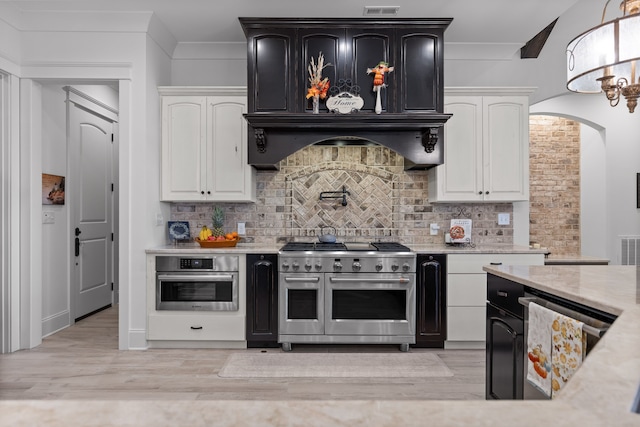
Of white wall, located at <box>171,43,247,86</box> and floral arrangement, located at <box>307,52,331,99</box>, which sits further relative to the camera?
white wall, located at <box>171,43,247,86</box>

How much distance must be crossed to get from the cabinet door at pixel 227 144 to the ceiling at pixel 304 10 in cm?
75

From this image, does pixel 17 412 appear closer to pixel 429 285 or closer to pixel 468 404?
pixel 468 404

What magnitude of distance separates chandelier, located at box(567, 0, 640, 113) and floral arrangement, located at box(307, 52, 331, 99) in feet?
6.97

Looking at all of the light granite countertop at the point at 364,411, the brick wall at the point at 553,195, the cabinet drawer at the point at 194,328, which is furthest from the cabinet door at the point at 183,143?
the brick wall at the point at 553,195

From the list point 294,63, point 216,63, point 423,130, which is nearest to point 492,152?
point 423,130

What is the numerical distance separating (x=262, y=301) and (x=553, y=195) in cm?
482

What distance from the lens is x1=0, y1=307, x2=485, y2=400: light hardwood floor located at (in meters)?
2.88

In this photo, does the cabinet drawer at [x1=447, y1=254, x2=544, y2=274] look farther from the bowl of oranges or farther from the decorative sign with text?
the bowl of oranges

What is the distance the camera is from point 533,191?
6.18 meters

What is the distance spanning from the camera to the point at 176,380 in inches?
123

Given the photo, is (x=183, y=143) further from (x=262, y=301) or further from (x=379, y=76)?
(x=379, y=76)

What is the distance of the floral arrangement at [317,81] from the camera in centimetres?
384

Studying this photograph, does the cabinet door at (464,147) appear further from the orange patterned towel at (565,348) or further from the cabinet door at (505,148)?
the orange patterned towel at (565,348)

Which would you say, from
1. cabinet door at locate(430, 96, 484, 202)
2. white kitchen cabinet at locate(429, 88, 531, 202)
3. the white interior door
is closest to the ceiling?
white kitchen cabinet at locate(429, 88, 531, 202)
